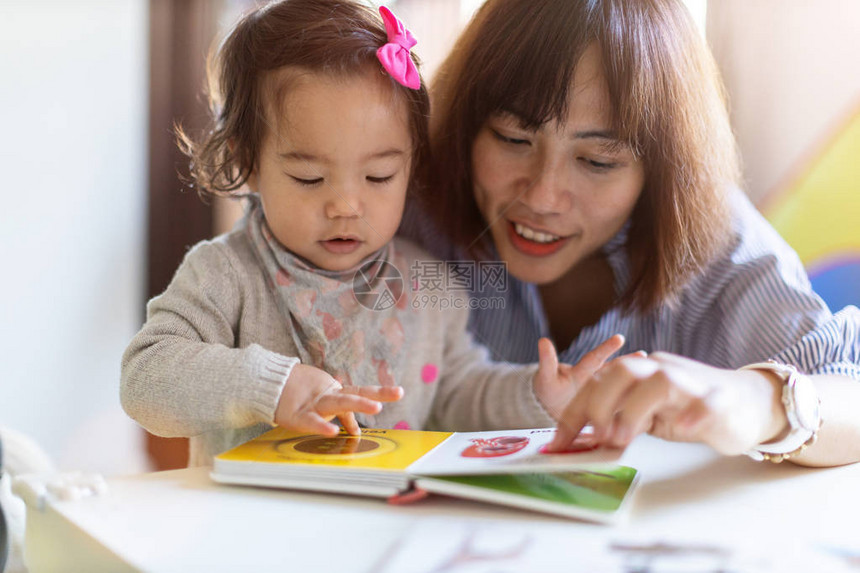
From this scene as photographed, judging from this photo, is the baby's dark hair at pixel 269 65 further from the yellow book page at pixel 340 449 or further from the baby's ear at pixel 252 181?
the yellow book page at pixel 340 449

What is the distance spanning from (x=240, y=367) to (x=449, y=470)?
0.19 meters

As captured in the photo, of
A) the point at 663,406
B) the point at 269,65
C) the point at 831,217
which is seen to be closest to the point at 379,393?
the point at 663,406

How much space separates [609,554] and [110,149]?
2.70 feet

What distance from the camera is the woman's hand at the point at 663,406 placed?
50 centimetres

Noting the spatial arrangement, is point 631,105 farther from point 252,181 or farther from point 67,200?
point 67,200

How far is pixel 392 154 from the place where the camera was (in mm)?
657

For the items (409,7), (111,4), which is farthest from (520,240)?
(111,4)

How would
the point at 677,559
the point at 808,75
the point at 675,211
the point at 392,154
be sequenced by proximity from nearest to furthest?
the point at 677,559 < the point at 392,154 < the point at 675,211 < the point at 808,75

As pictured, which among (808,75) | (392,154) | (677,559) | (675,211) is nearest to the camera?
(677,559)

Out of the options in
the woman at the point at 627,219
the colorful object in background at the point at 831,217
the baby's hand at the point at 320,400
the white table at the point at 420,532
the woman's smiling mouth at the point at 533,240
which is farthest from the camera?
the colorful object in background at the point at 831,217

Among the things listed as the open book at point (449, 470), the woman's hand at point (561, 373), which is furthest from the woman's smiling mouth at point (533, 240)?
the open book at point (449, 470)

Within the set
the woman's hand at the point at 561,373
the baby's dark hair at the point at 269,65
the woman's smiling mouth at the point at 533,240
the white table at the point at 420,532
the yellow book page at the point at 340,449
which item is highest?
the baby's dark hair at the point at 269,65

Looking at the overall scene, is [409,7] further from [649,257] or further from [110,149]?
[110,149]

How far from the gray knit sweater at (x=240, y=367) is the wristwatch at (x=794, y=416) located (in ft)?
0.61
